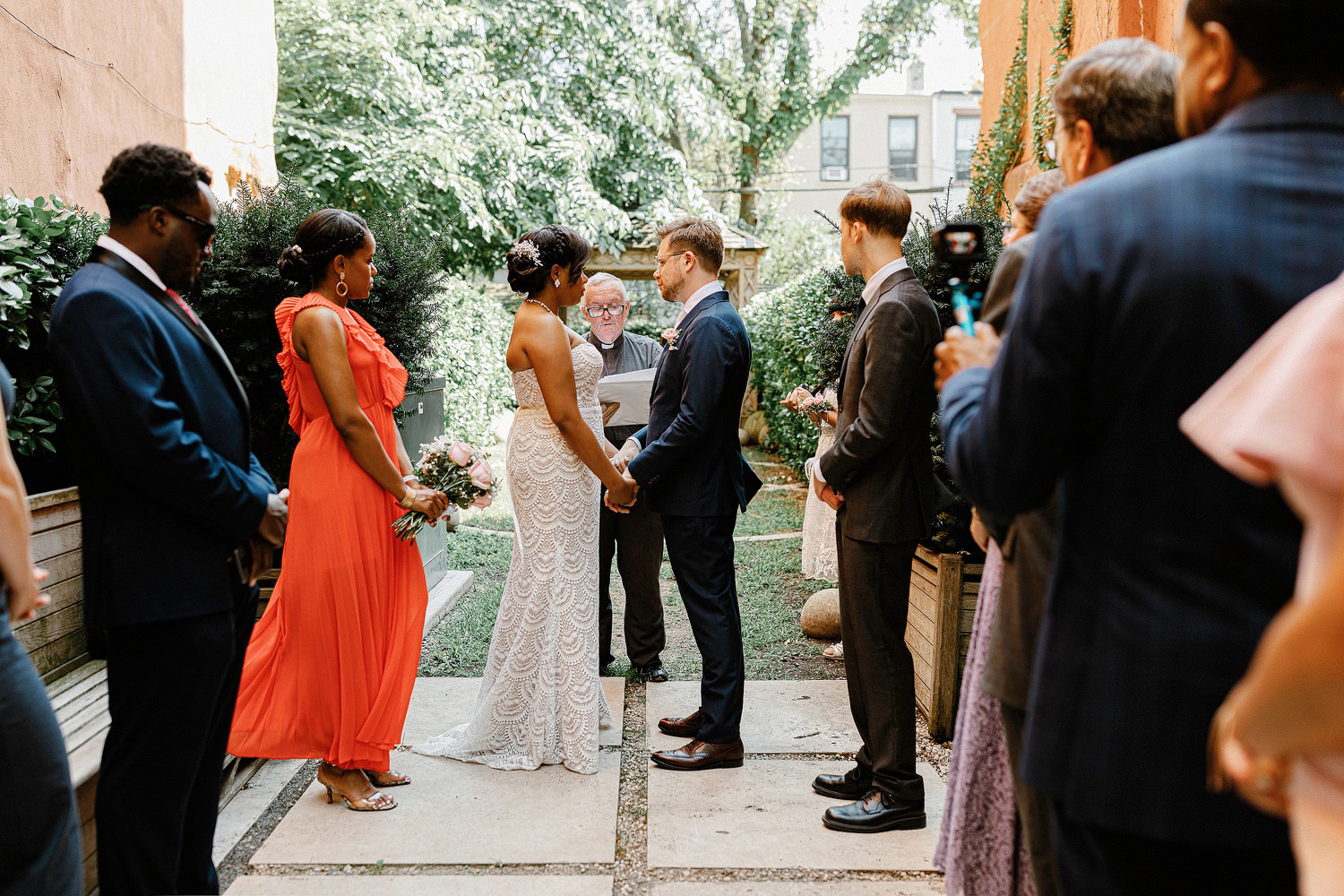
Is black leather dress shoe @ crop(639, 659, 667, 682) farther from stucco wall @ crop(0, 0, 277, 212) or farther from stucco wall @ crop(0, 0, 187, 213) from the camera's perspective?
stucco wall @ crop(0, 0, 277, 212)

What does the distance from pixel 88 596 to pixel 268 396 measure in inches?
130

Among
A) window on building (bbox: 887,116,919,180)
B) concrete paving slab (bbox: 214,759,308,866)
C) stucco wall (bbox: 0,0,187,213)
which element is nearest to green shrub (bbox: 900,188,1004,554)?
concrete paving slab (bbox: 214,759,308,866)

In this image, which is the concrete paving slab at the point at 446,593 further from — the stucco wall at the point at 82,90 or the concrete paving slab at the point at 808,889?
the stucco wall at the point at 82,90

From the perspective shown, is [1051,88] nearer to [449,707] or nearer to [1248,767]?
[449,707]

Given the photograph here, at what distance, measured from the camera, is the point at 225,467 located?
99.3 inches

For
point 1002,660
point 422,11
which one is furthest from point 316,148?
point 1002,660

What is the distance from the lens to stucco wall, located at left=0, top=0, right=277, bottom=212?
552 centimetres

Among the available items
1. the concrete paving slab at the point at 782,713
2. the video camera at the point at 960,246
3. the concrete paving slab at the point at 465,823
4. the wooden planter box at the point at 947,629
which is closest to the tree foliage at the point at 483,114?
the concrete paving slab at the point at 782,713

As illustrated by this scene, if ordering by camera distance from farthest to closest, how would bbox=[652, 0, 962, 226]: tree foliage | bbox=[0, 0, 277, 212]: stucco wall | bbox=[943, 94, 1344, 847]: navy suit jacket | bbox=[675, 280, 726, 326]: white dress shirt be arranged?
1. bbox=[652, 0, 962, 226]: tree foliage
2. bbox=[0, 0, 277, 212]: stucco wall
3. bbox=[675, 280, 726, 326]: white dress shirt
4. bbox=[943, 94, 1344, 847]: navy suit jacket

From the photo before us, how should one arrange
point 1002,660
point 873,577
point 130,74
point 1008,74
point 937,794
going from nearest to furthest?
point 1002,660
point 873,577
point 937,794
point 130,74
point 1008,74

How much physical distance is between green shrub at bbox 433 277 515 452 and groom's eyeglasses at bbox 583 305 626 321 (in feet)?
18.3

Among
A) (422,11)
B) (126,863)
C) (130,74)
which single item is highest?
(422,11)

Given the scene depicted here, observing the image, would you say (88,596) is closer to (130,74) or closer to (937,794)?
(937,794)

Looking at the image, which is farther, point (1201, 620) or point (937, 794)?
point (937, 794)
